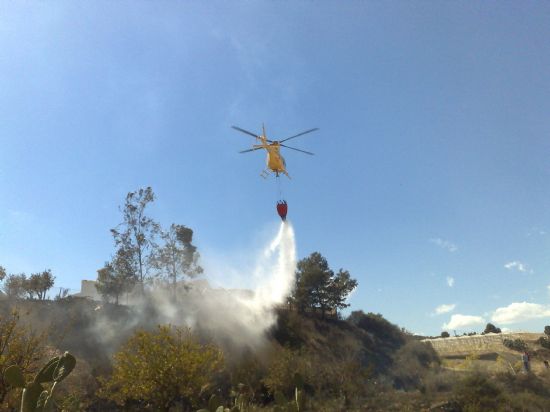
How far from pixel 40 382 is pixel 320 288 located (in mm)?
50570

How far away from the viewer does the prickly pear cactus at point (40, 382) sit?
32.0 feet

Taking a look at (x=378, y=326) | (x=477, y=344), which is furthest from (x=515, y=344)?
(x=378, y=326)

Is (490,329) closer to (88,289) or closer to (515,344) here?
(515,344)

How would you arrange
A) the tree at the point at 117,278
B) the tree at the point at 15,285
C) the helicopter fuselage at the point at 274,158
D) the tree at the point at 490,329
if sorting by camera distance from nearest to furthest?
the helicopter fuselage at the point at 274,158
the tree at the point at 117,278
the tree at the point at 15,285
the tree at the point at 490,329

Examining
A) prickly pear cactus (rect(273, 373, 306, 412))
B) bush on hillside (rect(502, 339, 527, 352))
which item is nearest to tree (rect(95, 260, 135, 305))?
prickly pear cactus (rect(273, 373, 306, 412))

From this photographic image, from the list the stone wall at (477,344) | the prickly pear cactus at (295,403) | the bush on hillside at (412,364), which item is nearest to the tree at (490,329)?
the stone wall at (477,344)

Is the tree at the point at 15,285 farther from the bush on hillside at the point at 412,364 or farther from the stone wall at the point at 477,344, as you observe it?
the stone wall at the point at 477,344

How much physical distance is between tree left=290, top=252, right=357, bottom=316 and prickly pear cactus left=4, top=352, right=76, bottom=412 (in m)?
48.6

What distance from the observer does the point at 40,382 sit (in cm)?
1076

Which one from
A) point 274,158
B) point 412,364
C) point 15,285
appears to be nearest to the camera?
point 274,158

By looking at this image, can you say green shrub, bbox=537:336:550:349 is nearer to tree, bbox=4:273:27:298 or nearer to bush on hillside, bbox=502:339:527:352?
bush on hillside, bbox=502:339:527:352

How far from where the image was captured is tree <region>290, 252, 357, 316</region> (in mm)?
58844

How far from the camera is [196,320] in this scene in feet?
160

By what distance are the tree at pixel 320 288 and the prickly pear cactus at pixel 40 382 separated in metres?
48.6
